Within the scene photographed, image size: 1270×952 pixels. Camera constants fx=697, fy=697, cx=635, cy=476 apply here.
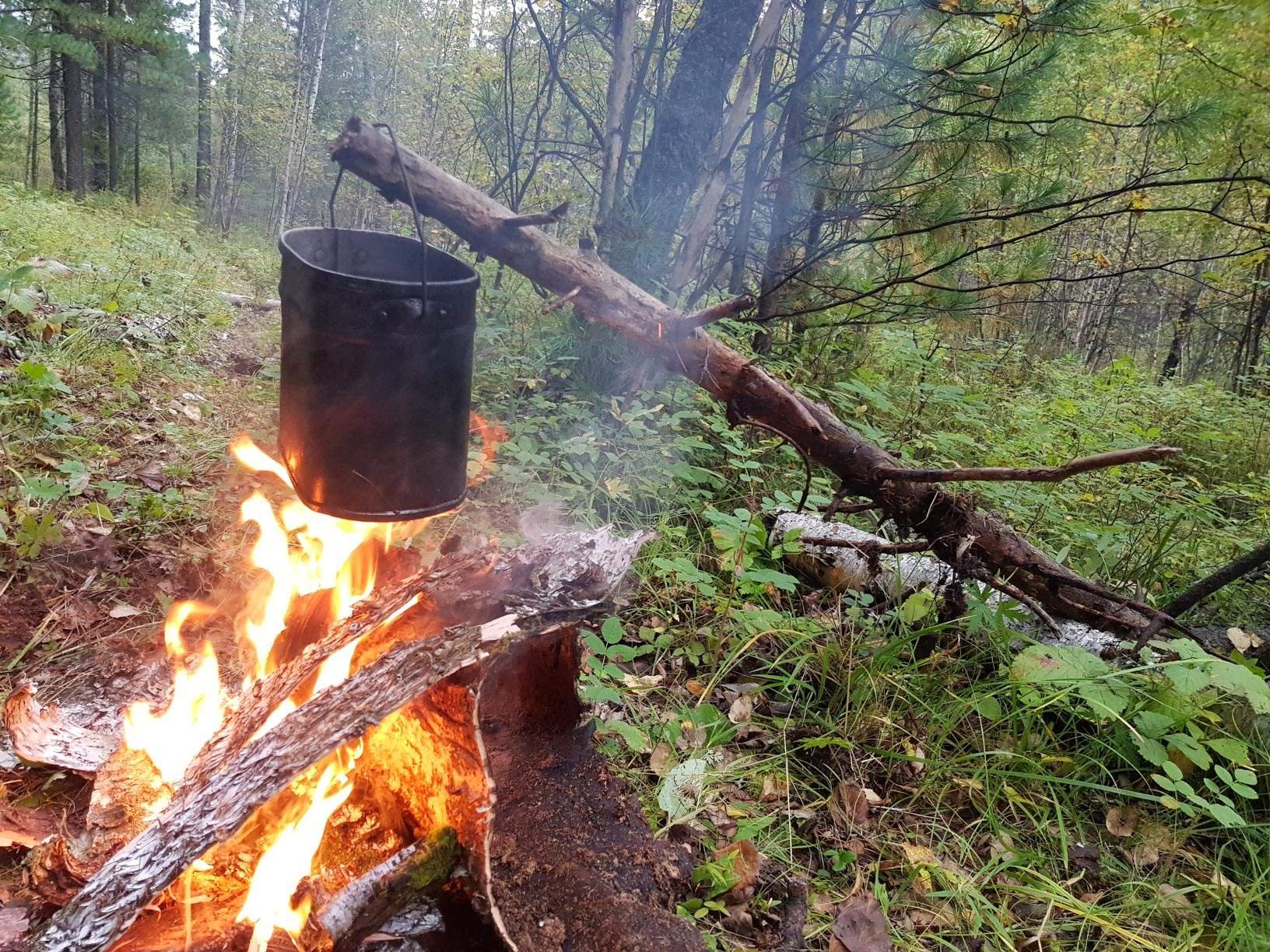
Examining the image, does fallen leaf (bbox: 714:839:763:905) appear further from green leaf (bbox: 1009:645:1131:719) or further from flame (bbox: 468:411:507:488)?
flame (bbox: 468:411:507:488)

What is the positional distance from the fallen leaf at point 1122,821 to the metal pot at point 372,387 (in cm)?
213

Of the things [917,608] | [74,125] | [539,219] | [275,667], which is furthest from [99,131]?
[917,608]

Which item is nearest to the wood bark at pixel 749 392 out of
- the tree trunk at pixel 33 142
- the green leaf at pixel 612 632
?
the green leaf at pixel 612 632

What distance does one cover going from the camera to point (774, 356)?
5.05 meters

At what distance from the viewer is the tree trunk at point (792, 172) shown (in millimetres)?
4387

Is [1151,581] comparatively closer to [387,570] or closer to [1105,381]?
[387,570]

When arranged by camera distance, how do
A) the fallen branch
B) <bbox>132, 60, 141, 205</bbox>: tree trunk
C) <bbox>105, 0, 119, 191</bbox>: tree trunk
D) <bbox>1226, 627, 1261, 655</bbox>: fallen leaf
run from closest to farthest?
the fallen branch → <bbox>1226, 627, 1261, 655</bbox>: fallen leaf → <bbox>105, 0, 119, 191</bbox>: tree trunk → <bbox>132, 60, 141, 205</bbox>: tree trunk

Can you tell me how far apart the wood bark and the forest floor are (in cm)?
26

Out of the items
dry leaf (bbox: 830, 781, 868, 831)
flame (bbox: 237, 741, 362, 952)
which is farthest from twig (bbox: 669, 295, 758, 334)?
flame (bbox: 237, 741, 362, 952)

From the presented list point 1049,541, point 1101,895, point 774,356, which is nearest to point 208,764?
point 1101,895

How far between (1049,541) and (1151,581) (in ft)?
2.35

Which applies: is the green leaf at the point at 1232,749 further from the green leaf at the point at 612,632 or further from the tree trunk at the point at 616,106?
the tree trunk at the point at 616,106

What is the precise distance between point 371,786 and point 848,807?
1299 mm

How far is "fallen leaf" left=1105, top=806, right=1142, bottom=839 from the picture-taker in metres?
2.01
